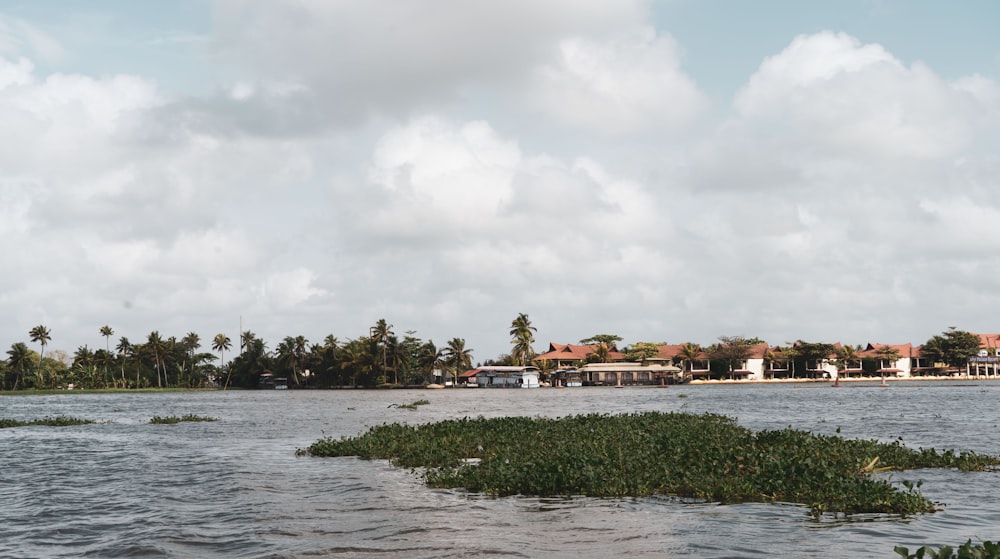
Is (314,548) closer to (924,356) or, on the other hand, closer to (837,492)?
(837,492)

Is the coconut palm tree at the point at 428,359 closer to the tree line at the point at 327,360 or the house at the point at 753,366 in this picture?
the tree line at the point at 327,360

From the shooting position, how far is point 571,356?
180 metres

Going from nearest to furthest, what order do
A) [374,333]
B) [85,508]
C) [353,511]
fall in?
[353,511], [85,508], [374,333]

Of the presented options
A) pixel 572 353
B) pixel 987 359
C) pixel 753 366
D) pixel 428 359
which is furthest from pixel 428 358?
pixel 987 359

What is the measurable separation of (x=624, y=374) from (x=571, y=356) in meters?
19.6

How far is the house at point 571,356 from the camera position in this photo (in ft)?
584

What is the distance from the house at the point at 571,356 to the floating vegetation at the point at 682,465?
485 feet

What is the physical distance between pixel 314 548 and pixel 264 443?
24845 millimetres

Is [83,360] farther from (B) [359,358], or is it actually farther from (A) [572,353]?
(A) [572,353]

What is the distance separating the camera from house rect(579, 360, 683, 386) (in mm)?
158087

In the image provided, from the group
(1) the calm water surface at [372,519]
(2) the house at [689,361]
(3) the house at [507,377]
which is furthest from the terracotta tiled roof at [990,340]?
(1) the calm water surface at [372,519]

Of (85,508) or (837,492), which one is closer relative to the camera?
(837,492)

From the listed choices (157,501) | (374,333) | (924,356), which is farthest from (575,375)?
(157,501)

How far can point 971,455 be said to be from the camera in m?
24.2
